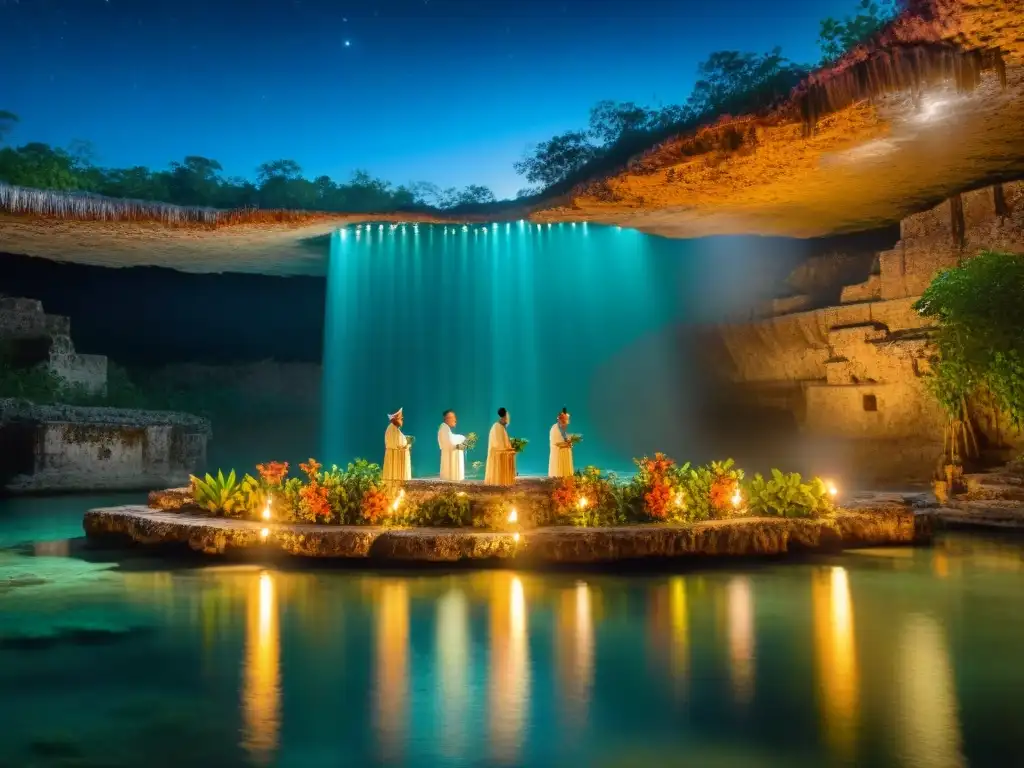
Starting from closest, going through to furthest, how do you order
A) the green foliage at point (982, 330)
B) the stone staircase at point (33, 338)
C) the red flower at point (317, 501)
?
the red flower at point (317, 501) → the green foliage at point (982, 330) → the stone staircase at point (33, 338)

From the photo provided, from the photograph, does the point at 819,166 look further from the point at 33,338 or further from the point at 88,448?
the point at 33,338

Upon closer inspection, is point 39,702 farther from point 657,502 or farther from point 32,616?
point 657,502

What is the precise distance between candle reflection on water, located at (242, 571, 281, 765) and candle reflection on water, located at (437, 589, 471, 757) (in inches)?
36.7

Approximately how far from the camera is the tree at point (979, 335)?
1377 cm

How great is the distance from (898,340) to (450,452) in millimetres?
9015

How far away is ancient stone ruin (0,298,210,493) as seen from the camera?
21.0 meters

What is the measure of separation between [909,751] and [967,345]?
11.4m

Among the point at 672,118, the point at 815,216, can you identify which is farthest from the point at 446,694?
the point at 815,216

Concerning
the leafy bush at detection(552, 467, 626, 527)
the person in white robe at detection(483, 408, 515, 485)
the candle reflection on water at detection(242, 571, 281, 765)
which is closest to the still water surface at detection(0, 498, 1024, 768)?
the candle reflection on water at detection(242, 571, 281, 765)

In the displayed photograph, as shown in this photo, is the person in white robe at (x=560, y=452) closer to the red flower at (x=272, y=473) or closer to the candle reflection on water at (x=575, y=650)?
the red flower at (x=272, y=473)

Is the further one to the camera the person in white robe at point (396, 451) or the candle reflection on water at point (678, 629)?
the person in white robe at point (396, 451)

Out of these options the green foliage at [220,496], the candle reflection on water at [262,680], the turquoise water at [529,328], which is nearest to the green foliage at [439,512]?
the green foliage at [220,496]

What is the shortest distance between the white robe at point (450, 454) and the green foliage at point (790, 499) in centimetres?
481

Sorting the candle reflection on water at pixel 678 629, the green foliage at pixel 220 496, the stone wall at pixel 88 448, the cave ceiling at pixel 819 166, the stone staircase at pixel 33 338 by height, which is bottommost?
the candle reflection on water at pixel 678 629
